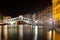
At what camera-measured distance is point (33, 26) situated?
130 centimetres

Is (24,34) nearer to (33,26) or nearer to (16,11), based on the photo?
(33,26)

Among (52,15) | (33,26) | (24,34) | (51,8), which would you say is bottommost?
(24,34)

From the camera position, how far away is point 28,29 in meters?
1.32

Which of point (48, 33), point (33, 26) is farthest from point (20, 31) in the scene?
point (48, 33)

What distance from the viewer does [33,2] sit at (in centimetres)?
137

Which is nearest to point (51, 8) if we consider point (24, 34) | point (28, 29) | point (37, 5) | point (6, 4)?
point (37, 5)

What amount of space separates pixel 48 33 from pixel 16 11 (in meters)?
0.59

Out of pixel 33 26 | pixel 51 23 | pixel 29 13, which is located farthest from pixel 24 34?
pixel 51 23

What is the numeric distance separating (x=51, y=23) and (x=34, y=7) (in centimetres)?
36

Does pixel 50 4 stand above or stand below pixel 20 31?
above

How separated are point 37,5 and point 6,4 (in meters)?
0.48

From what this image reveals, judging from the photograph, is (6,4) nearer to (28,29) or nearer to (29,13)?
(29,13)

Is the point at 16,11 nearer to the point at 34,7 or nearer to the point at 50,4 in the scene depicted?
the point at 34,7

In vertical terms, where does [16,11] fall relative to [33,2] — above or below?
below
